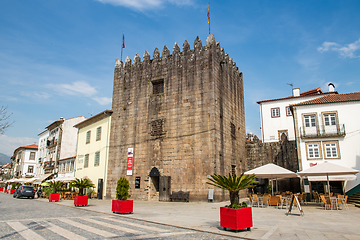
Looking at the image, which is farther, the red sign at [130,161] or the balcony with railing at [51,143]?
the balcony with railing at [51,143]

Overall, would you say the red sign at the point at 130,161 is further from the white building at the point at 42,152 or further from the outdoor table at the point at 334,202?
the white building at the point at 42,152

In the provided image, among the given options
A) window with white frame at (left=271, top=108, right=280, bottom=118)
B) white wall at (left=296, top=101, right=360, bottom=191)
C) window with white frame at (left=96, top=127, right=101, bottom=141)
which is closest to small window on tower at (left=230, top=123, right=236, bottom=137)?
white wall at (left=296, top=101, right=360, bottom=191)

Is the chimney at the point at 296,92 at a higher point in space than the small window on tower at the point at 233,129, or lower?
higher

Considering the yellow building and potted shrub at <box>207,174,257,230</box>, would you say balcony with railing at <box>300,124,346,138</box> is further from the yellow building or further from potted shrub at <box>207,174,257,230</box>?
the yellow building

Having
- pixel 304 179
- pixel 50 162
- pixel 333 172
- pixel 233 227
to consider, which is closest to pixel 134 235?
pixel 233 227

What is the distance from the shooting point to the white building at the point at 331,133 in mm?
20125

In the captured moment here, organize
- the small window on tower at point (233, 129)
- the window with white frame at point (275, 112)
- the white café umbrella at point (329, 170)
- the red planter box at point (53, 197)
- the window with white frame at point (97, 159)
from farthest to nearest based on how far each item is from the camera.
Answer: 1. the window with white frame at point (275, 112)
2. the window with white frame at point (97, 159)
3. the small window on tower at point (233, 129)
4. the red planter box at point (53, 197)
5. the white café umbrella at point (329, 170)

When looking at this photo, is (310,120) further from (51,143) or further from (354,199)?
(51,143)

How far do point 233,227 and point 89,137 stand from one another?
24.1 metres

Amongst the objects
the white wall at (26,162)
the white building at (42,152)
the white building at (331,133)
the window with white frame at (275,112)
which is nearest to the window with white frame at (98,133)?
the white building at (331,133)

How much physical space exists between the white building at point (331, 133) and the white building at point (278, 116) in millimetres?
14373

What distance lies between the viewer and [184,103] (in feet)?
68.2

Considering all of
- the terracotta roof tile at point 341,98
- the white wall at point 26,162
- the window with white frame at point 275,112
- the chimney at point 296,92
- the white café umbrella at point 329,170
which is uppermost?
the chimney at point 296,92

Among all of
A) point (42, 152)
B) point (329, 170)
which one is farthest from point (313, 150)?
point (42, 152)
